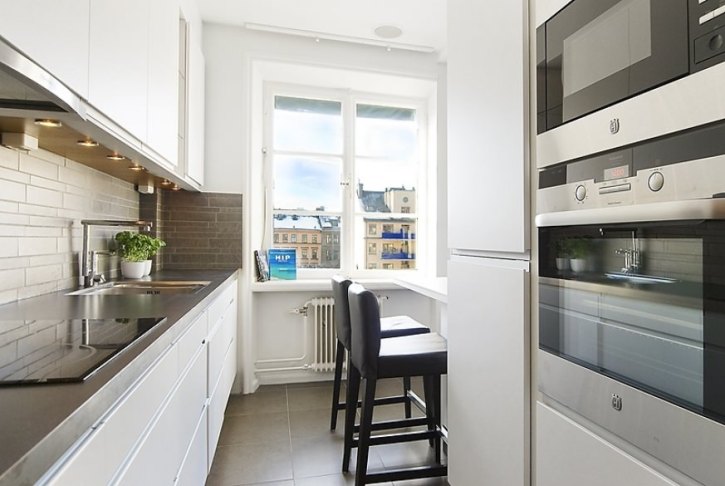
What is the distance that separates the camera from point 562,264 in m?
1.02

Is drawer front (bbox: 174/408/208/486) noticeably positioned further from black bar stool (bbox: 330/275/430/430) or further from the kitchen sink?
black bar stool (bbox: 330/275/430/430)

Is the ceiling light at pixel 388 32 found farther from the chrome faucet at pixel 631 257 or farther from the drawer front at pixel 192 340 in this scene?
the chrome faucet at pixel 631 257

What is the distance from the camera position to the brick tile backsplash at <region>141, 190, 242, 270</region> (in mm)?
2982

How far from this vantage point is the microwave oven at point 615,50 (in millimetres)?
674

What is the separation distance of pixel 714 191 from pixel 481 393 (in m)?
0.97

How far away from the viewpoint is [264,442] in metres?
2.30

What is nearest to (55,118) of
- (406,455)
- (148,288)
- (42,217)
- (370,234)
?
(42,217)

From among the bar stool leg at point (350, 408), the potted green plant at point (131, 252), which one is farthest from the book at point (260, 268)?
the bar stool leg at point (350, 408)

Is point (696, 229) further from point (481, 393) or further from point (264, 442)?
point (264, 442)

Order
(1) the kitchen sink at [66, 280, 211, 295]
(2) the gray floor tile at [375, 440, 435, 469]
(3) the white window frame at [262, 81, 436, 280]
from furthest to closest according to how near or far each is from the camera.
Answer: (3) the white window frame at [262, 81, 436, 280] < (2) the gray floor tile at [375, 440, 435, 469] < (1) the kitchen sink at [66, 280, 211, 295]

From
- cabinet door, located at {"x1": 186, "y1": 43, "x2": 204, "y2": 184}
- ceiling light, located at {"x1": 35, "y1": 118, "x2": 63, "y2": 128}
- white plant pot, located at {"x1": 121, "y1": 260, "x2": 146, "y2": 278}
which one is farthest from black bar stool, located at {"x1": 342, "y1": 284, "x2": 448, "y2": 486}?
cabinet door, located at {"x1": 186, "y1": 43, "x2": 204, "y2": 184}

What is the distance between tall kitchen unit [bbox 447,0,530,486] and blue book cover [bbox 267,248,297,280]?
77.7 inches

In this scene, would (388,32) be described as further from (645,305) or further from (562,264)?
(645,305)

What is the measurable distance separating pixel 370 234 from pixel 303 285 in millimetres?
852
